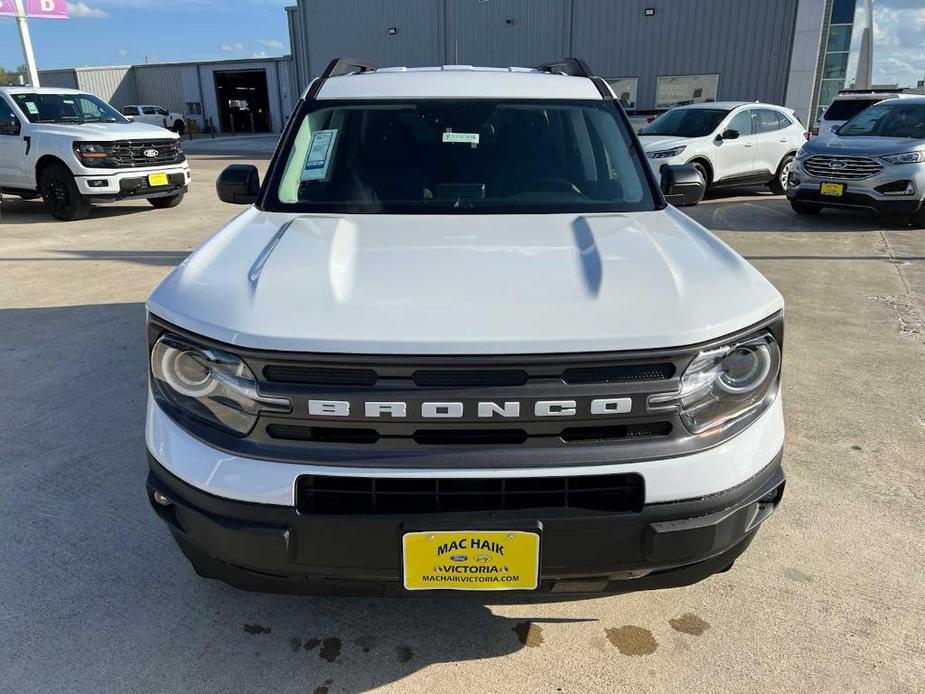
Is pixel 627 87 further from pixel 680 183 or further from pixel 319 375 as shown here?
pixel 319 375

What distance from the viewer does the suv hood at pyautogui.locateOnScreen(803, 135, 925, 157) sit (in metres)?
8.96

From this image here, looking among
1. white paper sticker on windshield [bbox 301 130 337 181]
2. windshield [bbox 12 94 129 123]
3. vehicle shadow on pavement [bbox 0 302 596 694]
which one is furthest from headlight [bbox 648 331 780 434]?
windshield [bbox 12 94 129 123]

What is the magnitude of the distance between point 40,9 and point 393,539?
22.7 metres

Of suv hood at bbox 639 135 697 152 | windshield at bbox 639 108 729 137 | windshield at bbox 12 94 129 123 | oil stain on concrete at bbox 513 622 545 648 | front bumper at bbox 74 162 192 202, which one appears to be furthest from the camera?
windshield at bbox 639 108 729 137

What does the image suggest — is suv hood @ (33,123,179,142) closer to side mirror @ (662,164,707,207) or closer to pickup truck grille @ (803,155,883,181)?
side mirror @ (662,164,707,207)

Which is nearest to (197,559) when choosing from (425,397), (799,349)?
(425,397)

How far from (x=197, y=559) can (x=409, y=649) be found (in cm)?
75

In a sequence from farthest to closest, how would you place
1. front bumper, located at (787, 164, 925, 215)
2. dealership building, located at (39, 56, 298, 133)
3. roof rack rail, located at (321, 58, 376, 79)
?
dealership building, located at (39, 56, 298, 133) → front bumper, located at (787, 164, 925, 215) → roof rack rail, located at (321, 58, 376, 79)

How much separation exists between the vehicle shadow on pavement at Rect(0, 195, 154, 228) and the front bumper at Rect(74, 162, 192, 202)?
0.72 metres

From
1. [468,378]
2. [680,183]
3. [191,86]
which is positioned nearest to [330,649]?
[468,378]

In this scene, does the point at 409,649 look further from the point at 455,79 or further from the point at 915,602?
the point at 455,79

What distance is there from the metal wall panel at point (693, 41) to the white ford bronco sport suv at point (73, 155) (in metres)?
16.3

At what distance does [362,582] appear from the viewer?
1876mm

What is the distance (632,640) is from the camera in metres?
2.29
